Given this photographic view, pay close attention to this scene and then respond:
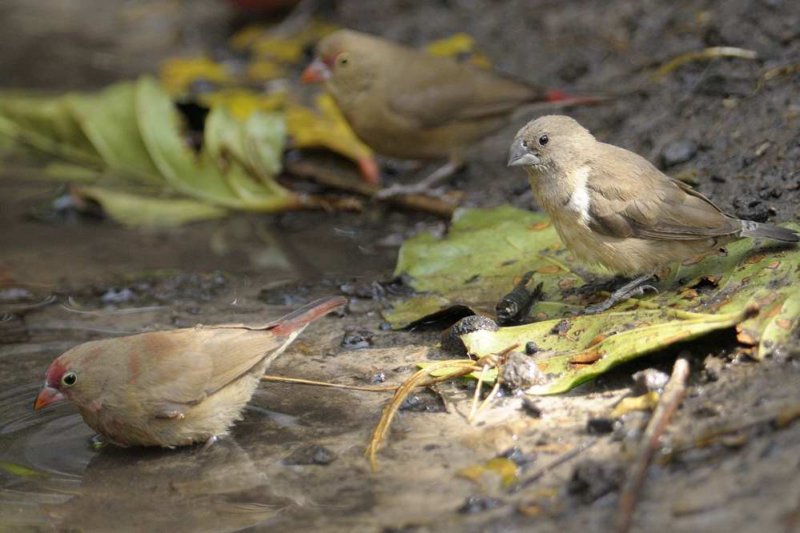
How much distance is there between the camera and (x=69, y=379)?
421 cm

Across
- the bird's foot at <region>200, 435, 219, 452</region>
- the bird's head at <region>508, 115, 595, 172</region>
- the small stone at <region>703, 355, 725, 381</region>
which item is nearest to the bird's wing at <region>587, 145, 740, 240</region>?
the bird's head at <region>508, 115, 595, 172</region>

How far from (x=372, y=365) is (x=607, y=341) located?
1.06 meters

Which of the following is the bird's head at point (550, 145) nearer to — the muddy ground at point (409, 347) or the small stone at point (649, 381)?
the muddy ground at point (409, 347)

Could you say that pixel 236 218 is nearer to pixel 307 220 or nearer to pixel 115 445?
pixel 307 220

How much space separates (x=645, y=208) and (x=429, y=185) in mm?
2705

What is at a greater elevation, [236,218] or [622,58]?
[622,58]

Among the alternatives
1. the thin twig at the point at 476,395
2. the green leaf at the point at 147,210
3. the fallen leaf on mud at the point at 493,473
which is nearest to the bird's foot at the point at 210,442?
the thin twig at the point at 476,395

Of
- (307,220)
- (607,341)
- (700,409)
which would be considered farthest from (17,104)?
(700,409)

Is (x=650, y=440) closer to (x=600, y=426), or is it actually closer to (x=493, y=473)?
(x=600, y=426)

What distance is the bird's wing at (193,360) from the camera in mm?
4230

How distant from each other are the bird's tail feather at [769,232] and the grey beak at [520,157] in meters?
0.96

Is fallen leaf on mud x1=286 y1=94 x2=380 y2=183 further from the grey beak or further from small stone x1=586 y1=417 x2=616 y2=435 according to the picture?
small stone x1=586 y1=417 x2=616 y2=435

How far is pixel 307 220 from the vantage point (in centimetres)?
683

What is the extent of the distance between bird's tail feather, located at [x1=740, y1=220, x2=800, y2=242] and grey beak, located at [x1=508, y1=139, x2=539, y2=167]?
96cm
